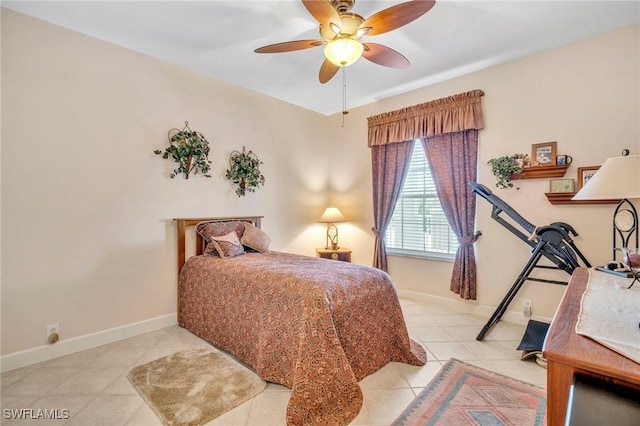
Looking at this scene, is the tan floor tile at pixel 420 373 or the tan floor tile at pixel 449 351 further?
the tan floor tile at pixel 449 351

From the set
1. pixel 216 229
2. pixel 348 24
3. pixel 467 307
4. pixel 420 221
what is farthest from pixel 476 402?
pixel 216 229

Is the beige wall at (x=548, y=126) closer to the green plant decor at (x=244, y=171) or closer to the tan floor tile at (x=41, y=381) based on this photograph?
the green plant decor at (x=244, y=171)

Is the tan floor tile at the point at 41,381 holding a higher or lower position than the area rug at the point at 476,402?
lower

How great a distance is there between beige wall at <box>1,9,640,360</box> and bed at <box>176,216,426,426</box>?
74 cm

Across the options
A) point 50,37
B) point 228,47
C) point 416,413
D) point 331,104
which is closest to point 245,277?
point 416,413

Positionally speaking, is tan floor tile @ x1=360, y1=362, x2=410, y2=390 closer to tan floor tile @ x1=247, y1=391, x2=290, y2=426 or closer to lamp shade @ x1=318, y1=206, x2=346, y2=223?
tan floor tile @ x1=247, y1=391, x2=290, y2=426

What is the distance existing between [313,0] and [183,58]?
1983 millimetres

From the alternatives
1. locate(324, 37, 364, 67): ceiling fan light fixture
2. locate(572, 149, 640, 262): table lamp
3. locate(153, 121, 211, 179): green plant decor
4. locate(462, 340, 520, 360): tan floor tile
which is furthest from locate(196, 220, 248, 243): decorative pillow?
locate(572, 149, 640, 262): table lamp

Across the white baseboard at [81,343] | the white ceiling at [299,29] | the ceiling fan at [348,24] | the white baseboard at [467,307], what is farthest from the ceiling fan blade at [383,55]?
the white baseboard at [81,343]

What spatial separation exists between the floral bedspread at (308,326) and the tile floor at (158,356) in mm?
122

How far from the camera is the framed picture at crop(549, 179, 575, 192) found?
8.82 feet

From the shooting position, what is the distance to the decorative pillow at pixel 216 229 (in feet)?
10.4

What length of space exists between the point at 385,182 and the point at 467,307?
72.6 inches

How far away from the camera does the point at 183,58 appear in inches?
117
